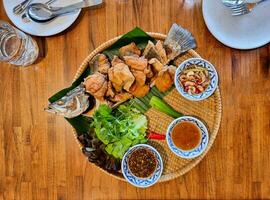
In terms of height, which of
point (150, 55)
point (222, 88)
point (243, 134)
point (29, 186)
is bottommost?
point (29, 186)

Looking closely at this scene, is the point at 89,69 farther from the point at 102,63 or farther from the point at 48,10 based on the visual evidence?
the point at 48,10

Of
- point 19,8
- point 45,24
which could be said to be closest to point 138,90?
point 45,24

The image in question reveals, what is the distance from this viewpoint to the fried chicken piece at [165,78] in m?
1.54

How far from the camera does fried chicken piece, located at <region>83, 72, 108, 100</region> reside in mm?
1519

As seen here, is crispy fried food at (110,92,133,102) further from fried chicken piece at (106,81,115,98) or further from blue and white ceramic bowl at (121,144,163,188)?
blue and white ceramic bowl at (121,144,163,188)

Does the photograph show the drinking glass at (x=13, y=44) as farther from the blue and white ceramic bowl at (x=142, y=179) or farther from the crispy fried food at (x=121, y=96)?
the blue and white ceramic bowl at (x=142, y=179)

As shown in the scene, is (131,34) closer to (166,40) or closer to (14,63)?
(166,40)

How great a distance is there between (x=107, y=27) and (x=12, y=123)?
48 cm

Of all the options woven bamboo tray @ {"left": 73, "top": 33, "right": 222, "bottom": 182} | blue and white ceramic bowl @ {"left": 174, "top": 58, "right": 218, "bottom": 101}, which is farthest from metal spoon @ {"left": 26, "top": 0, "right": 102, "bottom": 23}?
blue and white ceramic bowl @ {"left": 174, "top": 58, "right": 218, "bottom": 101}

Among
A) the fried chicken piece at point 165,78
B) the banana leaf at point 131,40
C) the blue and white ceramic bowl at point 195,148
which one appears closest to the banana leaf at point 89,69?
the banana leaf at point 131,40

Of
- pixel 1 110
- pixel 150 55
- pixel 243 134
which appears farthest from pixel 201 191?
pixel 1 110

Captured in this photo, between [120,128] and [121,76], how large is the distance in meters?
0.18

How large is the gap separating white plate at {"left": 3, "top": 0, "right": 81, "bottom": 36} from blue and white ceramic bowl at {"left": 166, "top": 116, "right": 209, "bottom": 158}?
49cm

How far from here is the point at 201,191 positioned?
1591 millimetres
